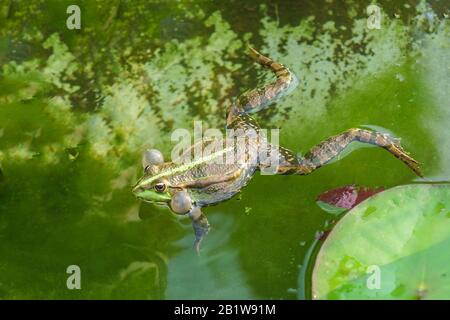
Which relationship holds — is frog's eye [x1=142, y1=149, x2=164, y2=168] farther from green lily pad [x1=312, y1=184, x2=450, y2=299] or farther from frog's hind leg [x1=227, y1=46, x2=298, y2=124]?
green lily pad [x1=312, y1=184, x2=450, y2=299]

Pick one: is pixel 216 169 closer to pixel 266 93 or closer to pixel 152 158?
pixel 152 158

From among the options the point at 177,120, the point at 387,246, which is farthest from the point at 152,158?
the point at 387,246

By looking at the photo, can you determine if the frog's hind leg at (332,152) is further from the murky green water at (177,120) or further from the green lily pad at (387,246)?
the green lily pad at (387,246)

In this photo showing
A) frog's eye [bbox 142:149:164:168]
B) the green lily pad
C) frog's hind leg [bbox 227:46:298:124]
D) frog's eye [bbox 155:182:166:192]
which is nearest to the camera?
the green lily pad

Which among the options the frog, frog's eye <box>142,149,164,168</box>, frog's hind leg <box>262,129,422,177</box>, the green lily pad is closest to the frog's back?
the frog

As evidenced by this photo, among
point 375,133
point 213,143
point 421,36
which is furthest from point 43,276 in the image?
point 421,36

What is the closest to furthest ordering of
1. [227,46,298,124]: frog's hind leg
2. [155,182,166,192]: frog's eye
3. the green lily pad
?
the green lily pad, [155,182,166,192]: frog's eye, [227,46,298,124]: frog's hind leg
